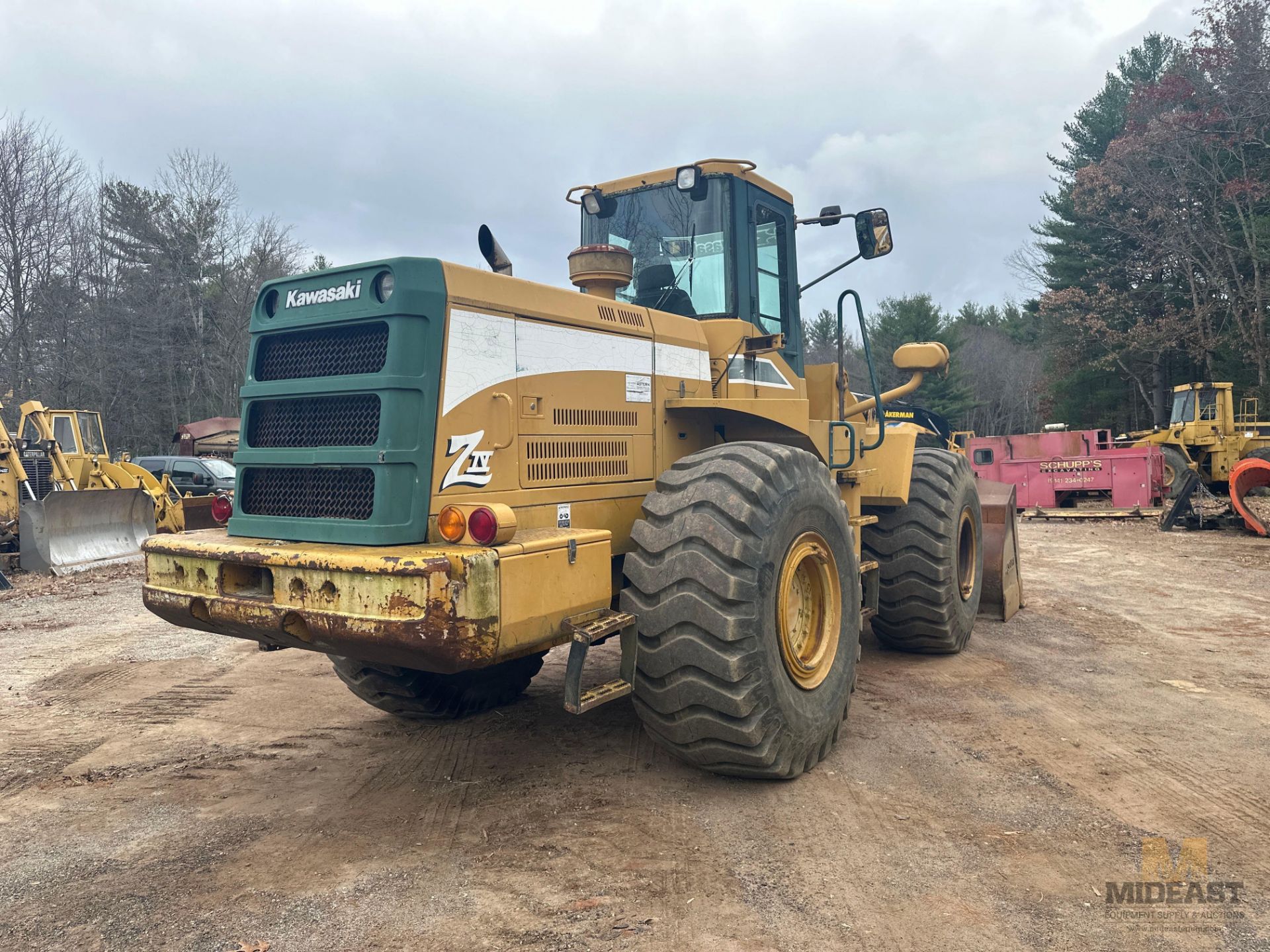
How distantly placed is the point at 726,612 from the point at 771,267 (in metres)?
2.77

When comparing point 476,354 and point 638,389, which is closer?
point 476,354

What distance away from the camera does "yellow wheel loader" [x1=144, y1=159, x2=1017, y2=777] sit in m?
3.31

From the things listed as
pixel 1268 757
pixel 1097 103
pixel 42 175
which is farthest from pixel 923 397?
pixel 1268 757

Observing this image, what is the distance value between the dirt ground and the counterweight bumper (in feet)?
2.73

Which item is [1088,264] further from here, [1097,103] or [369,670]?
[369,670]

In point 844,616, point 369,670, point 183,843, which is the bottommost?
point 183,843

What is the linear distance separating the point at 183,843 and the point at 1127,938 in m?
3.52

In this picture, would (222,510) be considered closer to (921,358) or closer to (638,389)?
(638,389)

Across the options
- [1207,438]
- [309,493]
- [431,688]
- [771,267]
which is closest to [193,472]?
[431,688]

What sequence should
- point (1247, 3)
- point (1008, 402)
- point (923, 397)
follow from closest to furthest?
point (1247, 3)
point (923, 397)
point (1008, 402)

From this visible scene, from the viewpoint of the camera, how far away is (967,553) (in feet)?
23.4

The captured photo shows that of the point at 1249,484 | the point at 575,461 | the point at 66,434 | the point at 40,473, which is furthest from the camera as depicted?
the point at 66,434

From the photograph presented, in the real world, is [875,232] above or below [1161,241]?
below

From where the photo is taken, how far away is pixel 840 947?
9.10 ft
